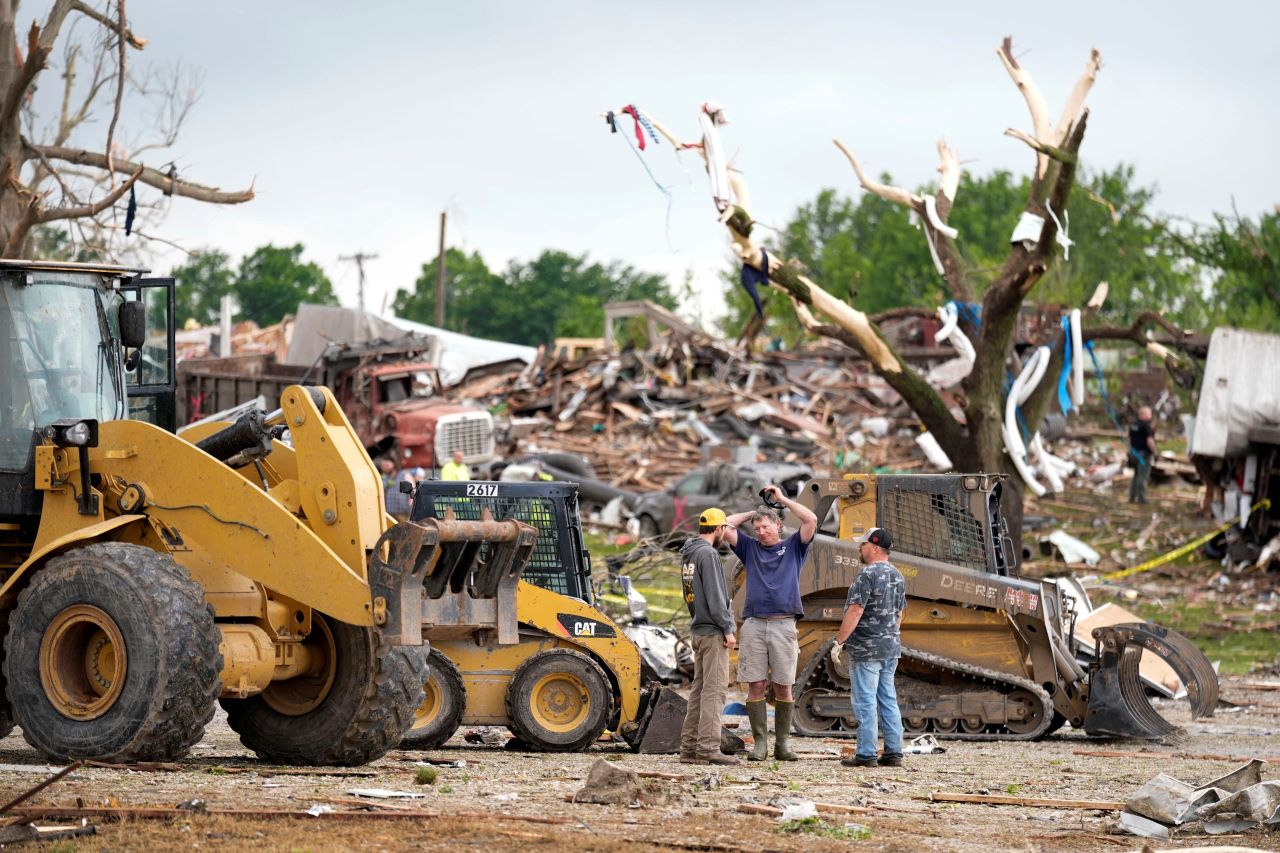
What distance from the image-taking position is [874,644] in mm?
12516

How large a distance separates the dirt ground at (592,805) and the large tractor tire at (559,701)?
22cm

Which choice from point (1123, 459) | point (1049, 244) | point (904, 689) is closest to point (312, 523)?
point (904, 689)

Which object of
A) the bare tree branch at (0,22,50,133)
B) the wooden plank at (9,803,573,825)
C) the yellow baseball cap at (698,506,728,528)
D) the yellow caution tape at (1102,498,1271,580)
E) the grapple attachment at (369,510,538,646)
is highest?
the bare tree branch at (0,22,50,133)

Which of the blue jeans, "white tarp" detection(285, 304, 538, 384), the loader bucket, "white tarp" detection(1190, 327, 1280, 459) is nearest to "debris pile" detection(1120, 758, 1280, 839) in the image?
the blue jeans

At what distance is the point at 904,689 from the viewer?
15109 mm

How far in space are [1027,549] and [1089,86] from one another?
776 centimetres

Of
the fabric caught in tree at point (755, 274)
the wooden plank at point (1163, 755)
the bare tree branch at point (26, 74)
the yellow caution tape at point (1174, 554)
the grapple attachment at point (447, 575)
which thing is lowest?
the wooden plank at point (1163, 755)

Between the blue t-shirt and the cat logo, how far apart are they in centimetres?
119

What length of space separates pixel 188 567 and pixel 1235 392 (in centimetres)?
2129

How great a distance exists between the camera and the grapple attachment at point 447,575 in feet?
31.7

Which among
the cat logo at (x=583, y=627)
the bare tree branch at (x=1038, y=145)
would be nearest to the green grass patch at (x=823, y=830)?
the cat logo at (x=583, y=627)

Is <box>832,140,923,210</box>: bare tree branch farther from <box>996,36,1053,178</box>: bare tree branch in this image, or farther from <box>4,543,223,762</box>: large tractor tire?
<box>4,543,223,762</box>: large tractor tire

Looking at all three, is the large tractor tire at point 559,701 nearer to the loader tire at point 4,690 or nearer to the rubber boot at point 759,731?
the rubber boot at point 759,731

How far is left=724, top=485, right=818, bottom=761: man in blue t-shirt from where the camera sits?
12461 millimetres
